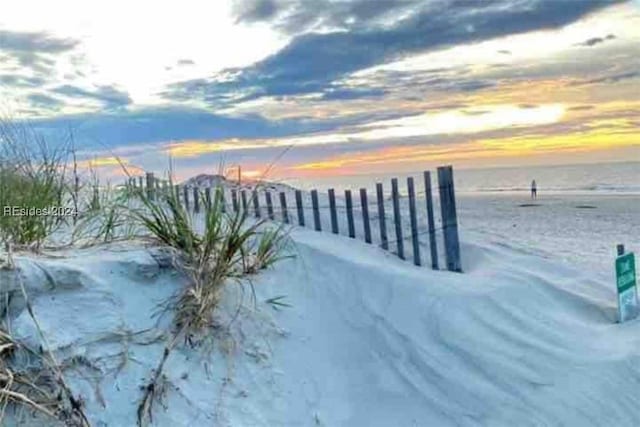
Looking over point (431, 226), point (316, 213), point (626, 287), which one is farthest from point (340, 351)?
point (316, 213)

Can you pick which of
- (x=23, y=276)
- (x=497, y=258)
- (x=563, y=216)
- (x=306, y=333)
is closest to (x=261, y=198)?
(x=497, y=258)

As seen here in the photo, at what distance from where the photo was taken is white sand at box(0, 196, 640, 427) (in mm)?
3984

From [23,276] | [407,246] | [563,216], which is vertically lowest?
[563,216]

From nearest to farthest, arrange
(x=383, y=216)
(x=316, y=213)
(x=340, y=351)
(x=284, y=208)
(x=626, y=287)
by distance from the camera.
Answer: (x=340, y=351), (x=626, y=287), (x=383, y=216), (x=316, y=213), (x=284, y=208)

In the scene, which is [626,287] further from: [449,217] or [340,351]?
[340,351]

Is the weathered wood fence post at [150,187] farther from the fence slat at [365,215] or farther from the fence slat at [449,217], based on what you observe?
the fence slat at [449,217]

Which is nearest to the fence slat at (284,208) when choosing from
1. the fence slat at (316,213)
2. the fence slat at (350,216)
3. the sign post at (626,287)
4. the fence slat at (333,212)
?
the fence slat at (316,213)

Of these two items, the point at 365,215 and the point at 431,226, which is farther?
the point at 365,215

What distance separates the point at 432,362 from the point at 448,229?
2091 mm

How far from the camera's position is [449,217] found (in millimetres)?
6430

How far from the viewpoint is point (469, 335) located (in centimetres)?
478

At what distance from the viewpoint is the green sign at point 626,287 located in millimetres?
5288

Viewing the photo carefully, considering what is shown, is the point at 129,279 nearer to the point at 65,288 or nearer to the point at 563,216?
the point at 65,288

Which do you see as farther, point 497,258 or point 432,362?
point 497,258
